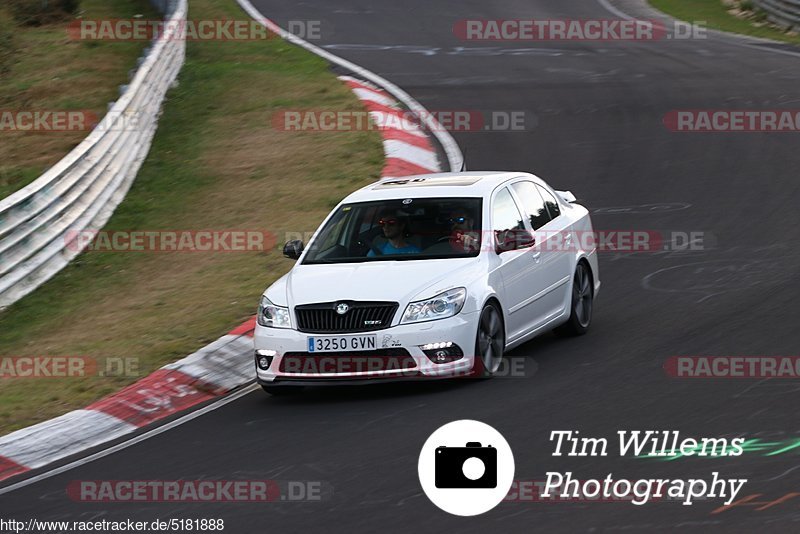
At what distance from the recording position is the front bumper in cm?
971

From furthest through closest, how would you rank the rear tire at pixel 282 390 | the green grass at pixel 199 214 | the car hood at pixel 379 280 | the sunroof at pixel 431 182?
the green grass at pixel 199 214, the sunroof at pixel 431 182, the rear tire at pixel 282 390, the car hood at pixel 379 280

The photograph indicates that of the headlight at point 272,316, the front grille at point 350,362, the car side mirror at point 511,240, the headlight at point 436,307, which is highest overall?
the car side mirror at point 511,240

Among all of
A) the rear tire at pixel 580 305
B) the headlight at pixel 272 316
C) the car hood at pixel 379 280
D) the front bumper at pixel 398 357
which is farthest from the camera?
the rear tire at pixel 580 305

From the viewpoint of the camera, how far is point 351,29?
30609mm

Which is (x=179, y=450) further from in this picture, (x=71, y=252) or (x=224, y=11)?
(x=224, y=11)

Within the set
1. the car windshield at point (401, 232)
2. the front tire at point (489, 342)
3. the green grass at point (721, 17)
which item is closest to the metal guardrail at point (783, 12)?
the green grass at point (721, 17)

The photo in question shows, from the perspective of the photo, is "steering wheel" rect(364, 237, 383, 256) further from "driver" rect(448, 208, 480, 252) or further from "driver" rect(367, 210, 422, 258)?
"driver" rect(448, 208, 480, 252)

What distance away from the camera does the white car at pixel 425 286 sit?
976 centimetres

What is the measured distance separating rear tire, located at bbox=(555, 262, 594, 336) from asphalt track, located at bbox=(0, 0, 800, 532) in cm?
20

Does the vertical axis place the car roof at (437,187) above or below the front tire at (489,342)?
above

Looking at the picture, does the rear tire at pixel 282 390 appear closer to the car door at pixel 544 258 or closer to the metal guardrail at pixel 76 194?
the car door at pixel 544 258

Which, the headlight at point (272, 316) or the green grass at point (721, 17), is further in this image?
the green grass at point (721, 17)

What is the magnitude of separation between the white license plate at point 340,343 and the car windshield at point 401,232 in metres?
0.98

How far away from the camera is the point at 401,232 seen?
10820 mm
